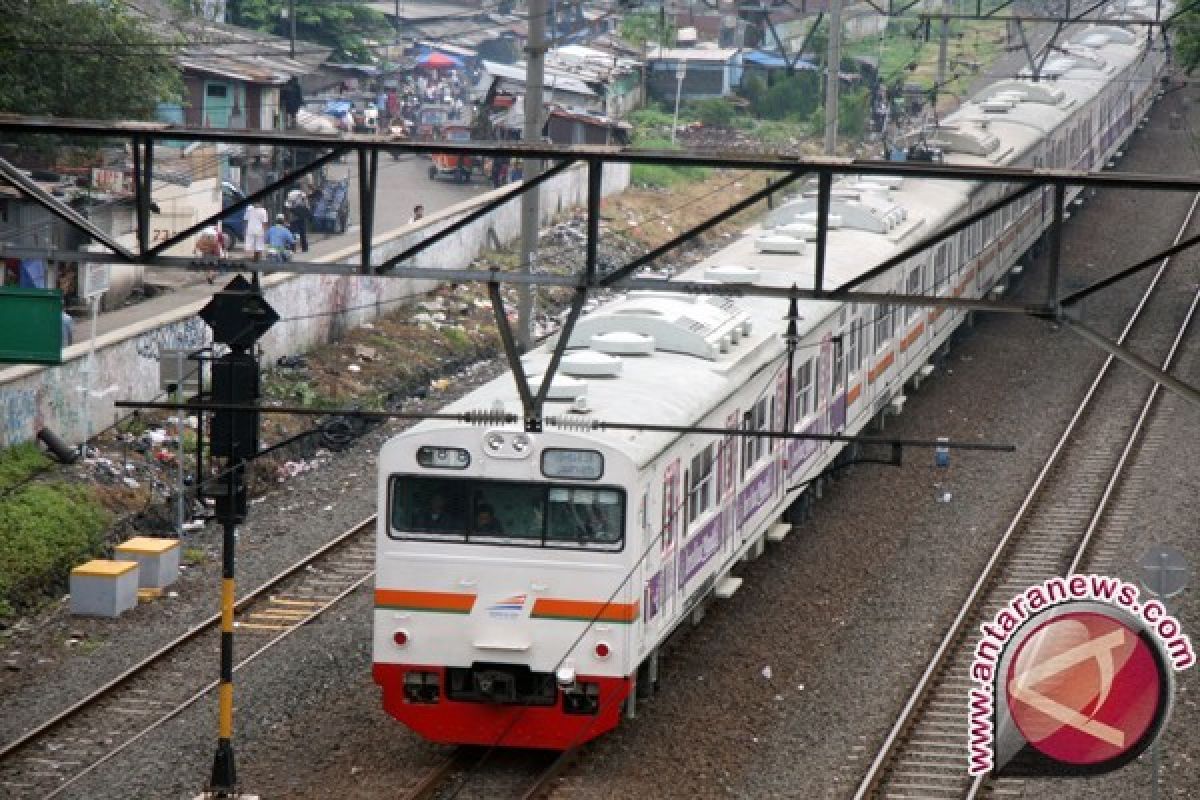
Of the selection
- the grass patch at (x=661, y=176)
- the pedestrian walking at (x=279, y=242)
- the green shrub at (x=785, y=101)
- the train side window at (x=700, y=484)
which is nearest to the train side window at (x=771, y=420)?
the train side window at (x=700, y=484)

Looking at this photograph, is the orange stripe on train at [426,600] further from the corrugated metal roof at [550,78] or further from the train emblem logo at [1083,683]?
the corrugated metal roof at [550,78]

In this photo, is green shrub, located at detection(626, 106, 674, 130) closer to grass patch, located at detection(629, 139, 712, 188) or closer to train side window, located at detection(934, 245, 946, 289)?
grass patch, located at detection(629, 139, 712, 188)

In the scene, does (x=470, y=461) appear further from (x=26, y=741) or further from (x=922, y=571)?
(x=922, y=571)

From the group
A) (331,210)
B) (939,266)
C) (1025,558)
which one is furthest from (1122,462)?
(331,210)

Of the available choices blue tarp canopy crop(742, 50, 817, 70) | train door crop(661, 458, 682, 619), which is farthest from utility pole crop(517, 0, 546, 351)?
blue tarp canopy crop(742, 50, 817, 70)

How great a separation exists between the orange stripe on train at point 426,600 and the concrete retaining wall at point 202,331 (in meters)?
7.76

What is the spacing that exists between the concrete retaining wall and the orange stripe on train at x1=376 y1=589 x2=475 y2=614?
7757mm

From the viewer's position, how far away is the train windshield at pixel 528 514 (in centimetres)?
1363

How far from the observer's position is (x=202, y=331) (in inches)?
962

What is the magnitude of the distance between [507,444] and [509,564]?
0.77 metres

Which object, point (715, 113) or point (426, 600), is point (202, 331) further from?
point (715, 113)

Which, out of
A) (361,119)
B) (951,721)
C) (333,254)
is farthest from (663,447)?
(361,119)

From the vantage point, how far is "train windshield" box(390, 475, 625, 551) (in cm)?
1363

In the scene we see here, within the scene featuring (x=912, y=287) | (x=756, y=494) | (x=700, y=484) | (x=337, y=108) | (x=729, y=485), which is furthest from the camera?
(x=337, y=108)
